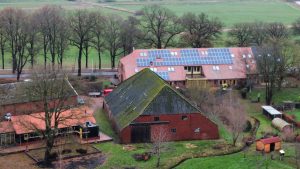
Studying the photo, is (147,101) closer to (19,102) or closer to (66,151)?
(66,151)

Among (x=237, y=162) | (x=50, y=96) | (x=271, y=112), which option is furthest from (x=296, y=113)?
(x=50, y=96)

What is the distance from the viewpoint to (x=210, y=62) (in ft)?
298

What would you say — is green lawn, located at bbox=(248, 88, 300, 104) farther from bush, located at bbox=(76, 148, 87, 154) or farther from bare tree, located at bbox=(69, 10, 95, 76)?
bush, located at bbox=(76, 148, 87, 154)

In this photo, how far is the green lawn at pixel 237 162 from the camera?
178 feet

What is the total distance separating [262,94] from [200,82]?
1097cm

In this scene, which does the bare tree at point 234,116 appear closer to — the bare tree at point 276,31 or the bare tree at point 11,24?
the bare tree at point 276,31

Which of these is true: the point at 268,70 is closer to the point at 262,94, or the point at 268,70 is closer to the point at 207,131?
the point at 262,94

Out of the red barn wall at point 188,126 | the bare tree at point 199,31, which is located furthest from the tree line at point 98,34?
the red barn wall at point 188,126

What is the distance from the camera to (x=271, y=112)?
7281 centimetres

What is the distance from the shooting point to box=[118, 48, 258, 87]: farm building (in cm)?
Answer: 8819

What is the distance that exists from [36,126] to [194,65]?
36.7 meters

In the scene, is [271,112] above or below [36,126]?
above

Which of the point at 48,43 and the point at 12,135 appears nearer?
the point at 12,135

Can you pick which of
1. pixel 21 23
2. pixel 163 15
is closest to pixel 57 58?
pixel 21 23
